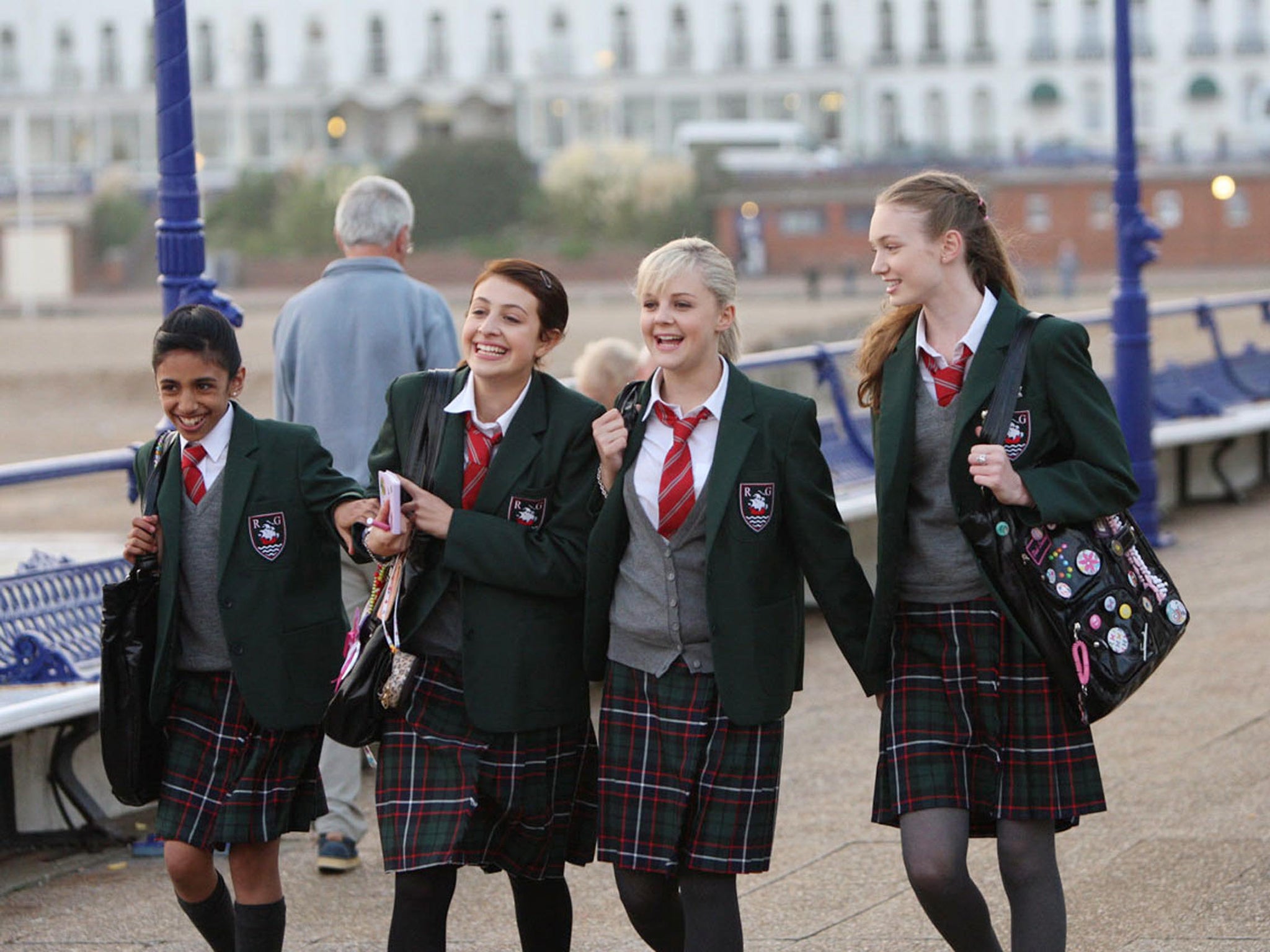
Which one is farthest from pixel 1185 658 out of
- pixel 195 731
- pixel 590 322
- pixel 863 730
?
pixel 590 322

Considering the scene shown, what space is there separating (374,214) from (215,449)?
6.80 ft

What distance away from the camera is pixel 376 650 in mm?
4320

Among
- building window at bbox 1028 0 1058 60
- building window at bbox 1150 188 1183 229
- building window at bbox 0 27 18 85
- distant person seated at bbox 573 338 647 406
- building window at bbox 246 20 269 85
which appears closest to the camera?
distant person seated at bbox 573 338 647 406

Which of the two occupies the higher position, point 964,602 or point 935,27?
point 935,27

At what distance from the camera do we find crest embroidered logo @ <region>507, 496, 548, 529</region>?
4.35 metres

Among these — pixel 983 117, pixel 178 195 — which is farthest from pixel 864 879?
pixel 983 117

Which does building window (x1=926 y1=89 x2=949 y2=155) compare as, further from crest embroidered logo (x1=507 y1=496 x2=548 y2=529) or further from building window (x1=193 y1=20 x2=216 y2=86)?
crest embroidered logo (x1=507 y1=496 x2=548 y2=529)

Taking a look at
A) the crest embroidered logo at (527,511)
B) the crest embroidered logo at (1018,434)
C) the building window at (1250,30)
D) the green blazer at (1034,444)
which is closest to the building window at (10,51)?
the building window at (1250,30)

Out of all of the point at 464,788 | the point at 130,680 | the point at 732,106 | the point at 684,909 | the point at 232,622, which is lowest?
the point at 684,909

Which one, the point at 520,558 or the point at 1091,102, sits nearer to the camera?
the point at 520,558

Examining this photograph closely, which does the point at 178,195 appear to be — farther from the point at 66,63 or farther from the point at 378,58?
the point at 66,63

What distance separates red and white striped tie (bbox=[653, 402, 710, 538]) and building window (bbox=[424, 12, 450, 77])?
88.0 m

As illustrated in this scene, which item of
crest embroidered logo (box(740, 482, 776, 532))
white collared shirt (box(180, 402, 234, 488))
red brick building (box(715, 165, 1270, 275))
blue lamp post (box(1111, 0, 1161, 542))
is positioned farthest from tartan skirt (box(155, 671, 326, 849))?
red brick building (box(715, 165, 1270, 275))

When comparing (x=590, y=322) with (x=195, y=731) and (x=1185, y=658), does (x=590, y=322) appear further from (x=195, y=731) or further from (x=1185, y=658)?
(x=195, y=731)
